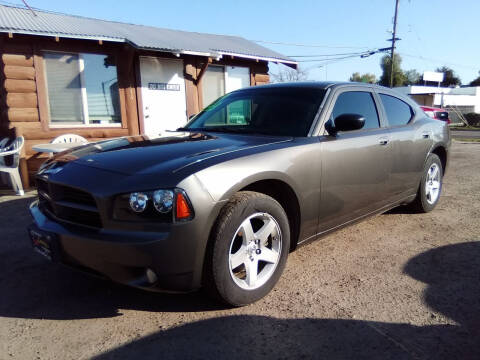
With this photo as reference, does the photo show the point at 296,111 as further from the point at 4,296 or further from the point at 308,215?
the point at 4,296

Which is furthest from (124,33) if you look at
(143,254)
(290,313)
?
(290,313)

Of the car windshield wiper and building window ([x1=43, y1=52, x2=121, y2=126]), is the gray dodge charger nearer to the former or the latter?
the car windshield wiper

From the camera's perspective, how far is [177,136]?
3.49 meters

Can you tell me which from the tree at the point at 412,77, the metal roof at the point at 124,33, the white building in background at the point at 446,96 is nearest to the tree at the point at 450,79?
the tree at the point at 412,77

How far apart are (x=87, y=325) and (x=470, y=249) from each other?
3.44m

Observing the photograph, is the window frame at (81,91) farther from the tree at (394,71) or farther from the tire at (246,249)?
the tree at (394,71)

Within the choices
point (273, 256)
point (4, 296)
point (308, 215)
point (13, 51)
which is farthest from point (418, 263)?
point (13, 51)

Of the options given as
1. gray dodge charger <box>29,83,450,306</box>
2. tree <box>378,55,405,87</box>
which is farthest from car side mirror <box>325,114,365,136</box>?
tree <box>378,55,405,87</box>

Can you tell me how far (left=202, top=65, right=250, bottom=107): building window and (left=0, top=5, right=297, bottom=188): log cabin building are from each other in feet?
0.09

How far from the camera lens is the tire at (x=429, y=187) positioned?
187 inches

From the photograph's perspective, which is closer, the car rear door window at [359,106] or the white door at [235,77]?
the car rear door window at [359,106]

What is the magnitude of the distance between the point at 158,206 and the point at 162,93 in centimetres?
756

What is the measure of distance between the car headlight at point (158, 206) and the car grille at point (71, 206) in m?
0.25

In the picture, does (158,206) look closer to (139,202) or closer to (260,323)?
(139,202)
